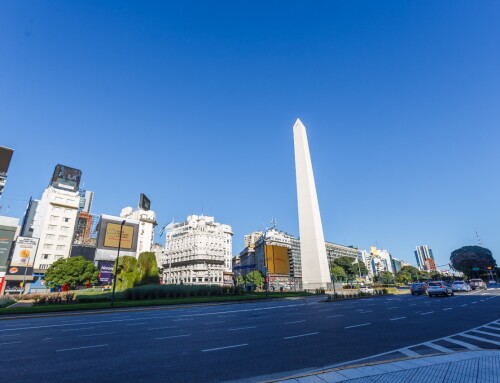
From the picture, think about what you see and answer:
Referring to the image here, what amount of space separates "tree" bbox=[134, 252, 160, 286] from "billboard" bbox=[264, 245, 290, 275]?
52554mm

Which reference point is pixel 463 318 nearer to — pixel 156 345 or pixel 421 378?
pixel 421 378

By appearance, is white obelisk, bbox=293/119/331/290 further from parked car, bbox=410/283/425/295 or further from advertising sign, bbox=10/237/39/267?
advertising sign, bbox=10/237/39/267

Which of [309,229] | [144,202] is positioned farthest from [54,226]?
[309,229]

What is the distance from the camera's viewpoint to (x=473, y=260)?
109 metres

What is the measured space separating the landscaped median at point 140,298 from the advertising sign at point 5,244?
107 ft

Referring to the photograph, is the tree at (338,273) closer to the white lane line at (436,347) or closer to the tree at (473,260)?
the tree at (473,260)

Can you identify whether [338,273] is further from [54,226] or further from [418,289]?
[54,226]

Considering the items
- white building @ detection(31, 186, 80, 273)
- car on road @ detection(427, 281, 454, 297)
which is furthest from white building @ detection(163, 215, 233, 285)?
car on road @ detection(427, 281, 454, 297)

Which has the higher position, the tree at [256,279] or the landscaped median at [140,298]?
the tree at [256,279]

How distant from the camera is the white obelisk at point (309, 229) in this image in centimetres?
4478

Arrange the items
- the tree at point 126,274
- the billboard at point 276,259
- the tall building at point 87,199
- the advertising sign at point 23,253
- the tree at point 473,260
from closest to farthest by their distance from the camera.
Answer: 1. the tree at point 126,274
2. the advertising sign at point 23,253
3. the billboard at point 276,259
4. the tree at point 473,260
5. the tall building at point 87,199

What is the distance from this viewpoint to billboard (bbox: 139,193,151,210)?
377 ft

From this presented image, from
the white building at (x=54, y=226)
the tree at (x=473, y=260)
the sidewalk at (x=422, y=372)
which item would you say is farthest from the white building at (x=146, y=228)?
the tree at (x=473, y=260)

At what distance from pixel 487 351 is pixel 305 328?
6885mm
